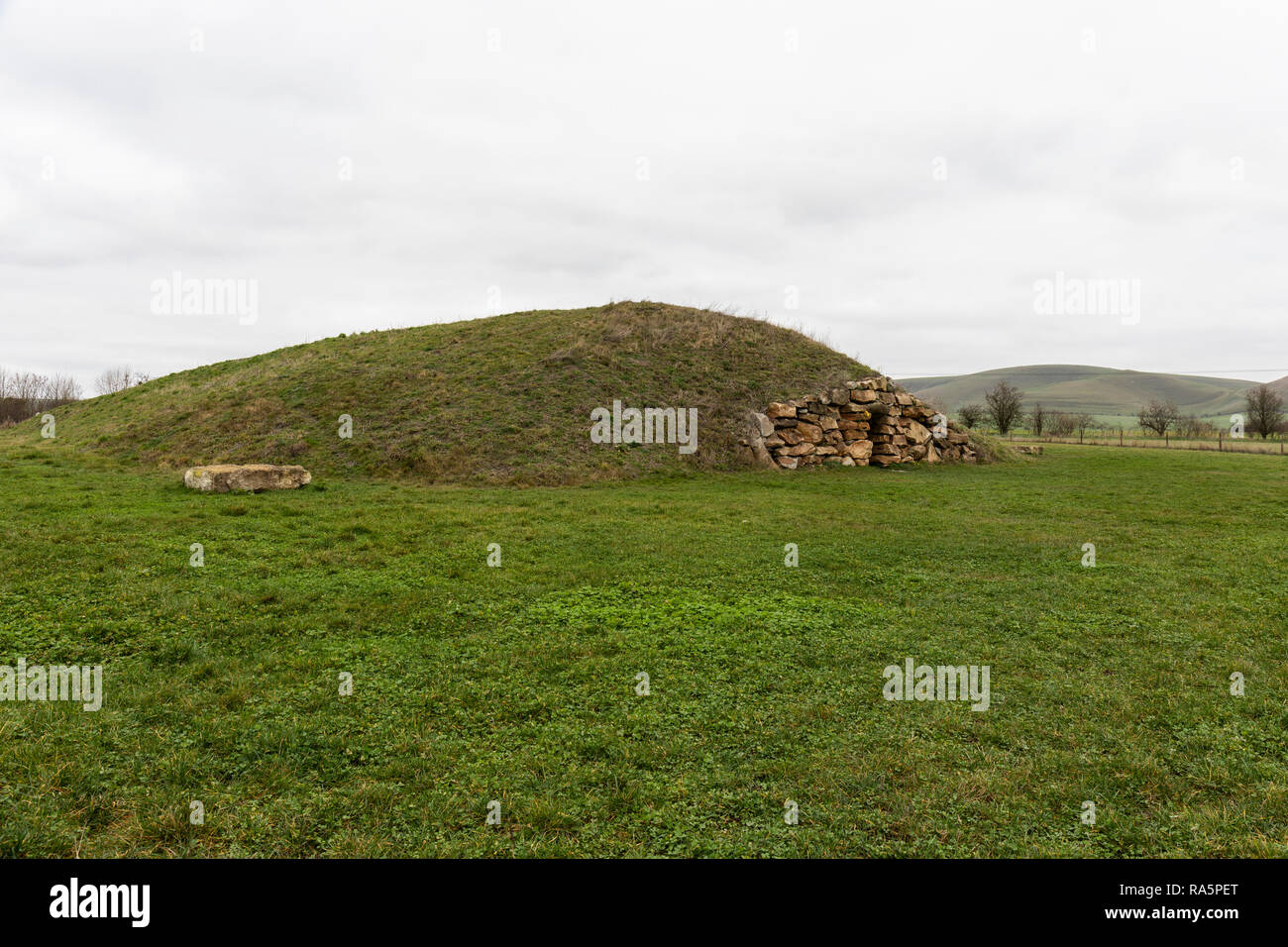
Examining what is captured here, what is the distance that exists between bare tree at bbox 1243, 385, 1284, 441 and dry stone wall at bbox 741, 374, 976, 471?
50071mm

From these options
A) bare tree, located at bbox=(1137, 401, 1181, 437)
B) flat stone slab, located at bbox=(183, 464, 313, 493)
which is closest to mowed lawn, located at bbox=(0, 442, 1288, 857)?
flat stone slab, located at bbox=(183, 464, 313, 493)

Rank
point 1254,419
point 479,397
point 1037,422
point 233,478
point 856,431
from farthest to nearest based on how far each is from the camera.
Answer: point 1037,422 < point 1254,419 < point 856,431 < point 479,397 < point 233,478

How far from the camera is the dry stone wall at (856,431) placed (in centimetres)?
2658

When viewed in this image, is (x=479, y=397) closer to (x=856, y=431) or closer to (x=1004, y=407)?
(x=856, y=431)

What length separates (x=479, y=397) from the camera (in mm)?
26500

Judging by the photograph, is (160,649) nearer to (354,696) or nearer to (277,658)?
(277,658)

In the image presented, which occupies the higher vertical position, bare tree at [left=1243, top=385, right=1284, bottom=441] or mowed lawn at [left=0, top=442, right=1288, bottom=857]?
bare tree at [left=1243, top=385, right=1284, bottom=441]

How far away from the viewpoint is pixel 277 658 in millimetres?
6406

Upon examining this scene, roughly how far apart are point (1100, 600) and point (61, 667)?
12.2 metres

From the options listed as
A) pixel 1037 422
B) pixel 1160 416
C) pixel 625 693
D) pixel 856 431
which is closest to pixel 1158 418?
pixel 1160 416

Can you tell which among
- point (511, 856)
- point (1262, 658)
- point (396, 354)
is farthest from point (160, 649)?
point (396, 354)

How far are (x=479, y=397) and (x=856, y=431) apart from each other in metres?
16.5

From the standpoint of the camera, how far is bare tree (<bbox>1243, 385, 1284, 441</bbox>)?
59.2m

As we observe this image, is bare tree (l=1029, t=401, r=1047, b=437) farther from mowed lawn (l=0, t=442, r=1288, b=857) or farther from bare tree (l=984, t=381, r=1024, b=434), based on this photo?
mowed lawn (l=0, t=442, r=1288, b=857)
